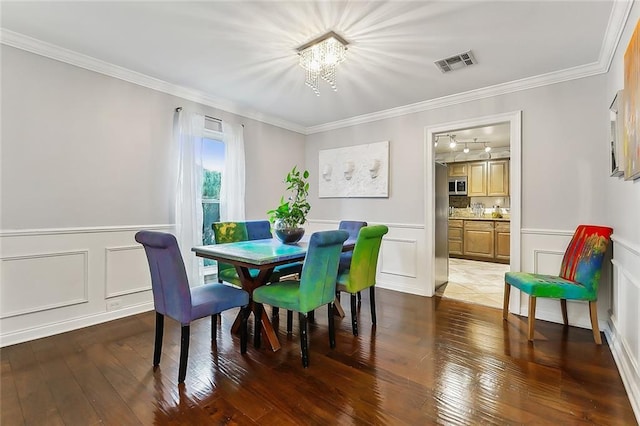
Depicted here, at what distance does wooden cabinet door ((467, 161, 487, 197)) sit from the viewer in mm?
6727

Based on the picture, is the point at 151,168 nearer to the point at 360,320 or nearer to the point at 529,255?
the point at 360,320

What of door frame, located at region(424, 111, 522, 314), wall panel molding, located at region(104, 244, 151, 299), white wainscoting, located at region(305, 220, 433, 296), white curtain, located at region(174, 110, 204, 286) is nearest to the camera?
wall panel molding, located at region(104, 244, 151, 299)

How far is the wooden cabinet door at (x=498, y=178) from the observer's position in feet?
21.1

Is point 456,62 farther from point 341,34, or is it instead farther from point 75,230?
point 75,230

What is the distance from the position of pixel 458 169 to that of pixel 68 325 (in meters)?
7.34

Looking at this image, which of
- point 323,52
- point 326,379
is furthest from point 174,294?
point 323,52

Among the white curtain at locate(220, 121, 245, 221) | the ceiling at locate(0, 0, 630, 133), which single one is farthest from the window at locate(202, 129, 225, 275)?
the ceiling at locate(0, 0, 630, 133)

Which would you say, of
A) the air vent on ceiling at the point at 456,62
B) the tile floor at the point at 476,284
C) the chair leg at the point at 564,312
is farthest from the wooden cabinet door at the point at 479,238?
the air vent on ceiling at the point at 456,62

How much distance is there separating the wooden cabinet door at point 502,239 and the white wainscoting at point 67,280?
615 centimetres

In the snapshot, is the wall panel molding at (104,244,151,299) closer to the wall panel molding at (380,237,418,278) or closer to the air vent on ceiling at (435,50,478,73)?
the wall panel molding at (380,237,418,278)

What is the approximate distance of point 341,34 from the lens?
234cm

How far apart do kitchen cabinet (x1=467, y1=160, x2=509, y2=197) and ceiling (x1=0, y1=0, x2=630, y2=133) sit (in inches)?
149

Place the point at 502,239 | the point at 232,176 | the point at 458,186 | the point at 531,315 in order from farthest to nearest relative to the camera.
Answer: the point at 458,186, the point at 502,239, the point at 232,176, the point at 531,315

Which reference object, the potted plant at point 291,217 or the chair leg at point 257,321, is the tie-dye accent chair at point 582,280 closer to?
the potted plant at point 291,217
